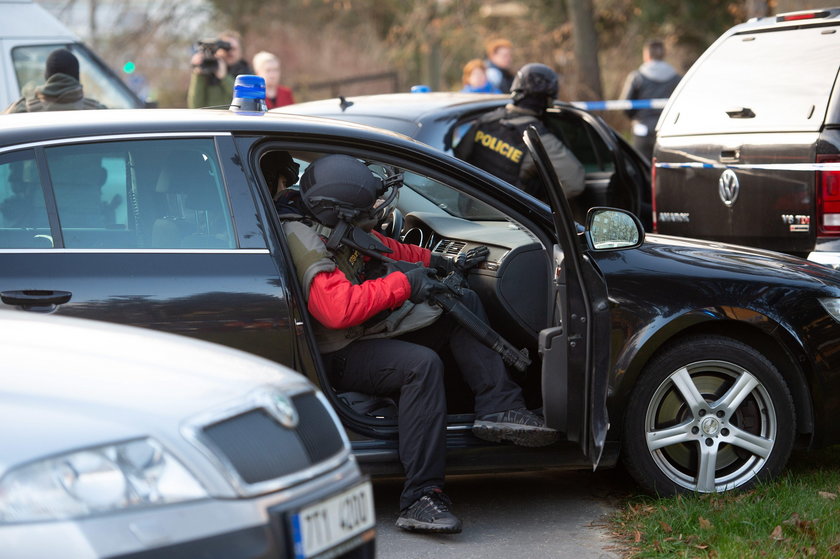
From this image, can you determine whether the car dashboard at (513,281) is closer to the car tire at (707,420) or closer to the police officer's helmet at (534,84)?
the car tire at (707,420)

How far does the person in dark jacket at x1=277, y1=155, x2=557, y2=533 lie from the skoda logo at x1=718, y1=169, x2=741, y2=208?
109 inches

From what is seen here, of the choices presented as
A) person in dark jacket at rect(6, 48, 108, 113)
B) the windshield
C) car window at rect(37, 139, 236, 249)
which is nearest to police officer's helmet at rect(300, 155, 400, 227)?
car window at rect(37, 139, 236, 249)

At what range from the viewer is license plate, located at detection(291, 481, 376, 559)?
2.66 metres

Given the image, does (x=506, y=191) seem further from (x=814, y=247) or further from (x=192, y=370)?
(x=814, y=247)

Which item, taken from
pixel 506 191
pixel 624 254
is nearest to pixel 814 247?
pixel 624 254

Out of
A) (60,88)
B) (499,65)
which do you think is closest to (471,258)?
(60,88)

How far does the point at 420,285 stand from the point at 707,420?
126 centimetres

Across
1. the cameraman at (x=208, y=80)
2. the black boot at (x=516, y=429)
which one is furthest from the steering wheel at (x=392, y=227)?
the cameraman at (x=208, y=80)

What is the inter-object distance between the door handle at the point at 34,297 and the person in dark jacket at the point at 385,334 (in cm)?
83

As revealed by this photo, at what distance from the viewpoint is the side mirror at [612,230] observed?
4512 millimetres

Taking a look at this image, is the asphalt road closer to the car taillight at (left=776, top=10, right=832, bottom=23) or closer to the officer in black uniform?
the officer in black uniform

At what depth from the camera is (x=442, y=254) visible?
511 cm

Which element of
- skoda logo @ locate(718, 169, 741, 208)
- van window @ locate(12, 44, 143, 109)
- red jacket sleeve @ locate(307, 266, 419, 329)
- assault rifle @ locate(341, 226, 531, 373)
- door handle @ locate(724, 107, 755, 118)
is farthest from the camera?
van window @ locate(12, 44, 143, 109)

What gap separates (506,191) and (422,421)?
37.3 inches
